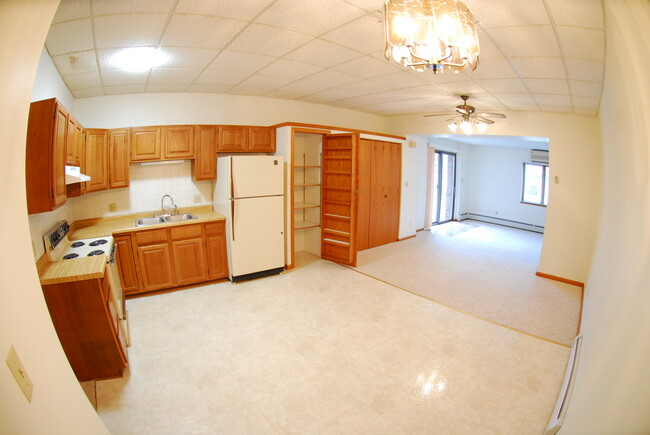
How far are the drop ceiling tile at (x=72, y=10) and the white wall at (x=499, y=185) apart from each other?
9.01m

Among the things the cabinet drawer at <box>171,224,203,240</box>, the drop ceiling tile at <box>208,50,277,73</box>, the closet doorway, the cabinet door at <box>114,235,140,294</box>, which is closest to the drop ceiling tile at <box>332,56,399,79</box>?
the drop ceiling tile at <box>208,50,277,73</box>

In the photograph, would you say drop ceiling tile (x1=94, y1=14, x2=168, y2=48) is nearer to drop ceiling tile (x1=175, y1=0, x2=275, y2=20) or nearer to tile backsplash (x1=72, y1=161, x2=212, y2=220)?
drop ceiling tile (x1=175, y1=0, x2=275, y2=20)

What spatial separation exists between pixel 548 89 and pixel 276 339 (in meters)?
3.79

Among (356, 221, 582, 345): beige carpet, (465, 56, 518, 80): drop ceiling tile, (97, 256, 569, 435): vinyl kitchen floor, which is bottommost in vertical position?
(97, 256, 569, 435): vinyl kitchen floor

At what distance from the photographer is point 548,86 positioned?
113 inches

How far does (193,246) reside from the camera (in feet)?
12.1

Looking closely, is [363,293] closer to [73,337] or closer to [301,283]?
[301,283]

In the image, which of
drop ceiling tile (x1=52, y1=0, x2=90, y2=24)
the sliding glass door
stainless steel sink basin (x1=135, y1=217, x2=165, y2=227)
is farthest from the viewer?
the sliding glass door

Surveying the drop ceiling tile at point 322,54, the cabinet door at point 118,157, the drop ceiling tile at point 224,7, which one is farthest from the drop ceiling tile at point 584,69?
the cabinet door at point 118,157

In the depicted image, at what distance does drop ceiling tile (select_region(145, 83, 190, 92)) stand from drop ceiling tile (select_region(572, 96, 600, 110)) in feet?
15.1

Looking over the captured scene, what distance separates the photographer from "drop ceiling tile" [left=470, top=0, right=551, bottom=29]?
1.58 m

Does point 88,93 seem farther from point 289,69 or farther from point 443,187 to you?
point 443,187

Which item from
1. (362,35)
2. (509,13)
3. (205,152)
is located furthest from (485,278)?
(205,152)

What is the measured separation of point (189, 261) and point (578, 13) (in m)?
4.18
